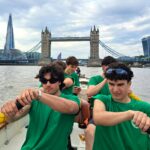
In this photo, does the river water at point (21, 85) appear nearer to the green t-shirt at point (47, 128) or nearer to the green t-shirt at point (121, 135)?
the green t-shirt at point (47, 128)

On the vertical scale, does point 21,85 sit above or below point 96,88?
below

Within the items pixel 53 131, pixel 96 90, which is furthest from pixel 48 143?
pixel 96 90

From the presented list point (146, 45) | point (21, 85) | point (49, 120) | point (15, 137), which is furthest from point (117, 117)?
point (146, 45)

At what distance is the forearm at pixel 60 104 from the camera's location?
2359 millimetres

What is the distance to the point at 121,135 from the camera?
245cm

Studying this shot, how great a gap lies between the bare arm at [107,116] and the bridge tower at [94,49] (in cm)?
12498

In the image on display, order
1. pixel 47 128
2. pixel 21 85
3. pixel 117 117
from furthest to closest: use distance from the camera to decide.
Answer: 1. pixel 21 85
2. pixel 47 128
3. pixel 117 117

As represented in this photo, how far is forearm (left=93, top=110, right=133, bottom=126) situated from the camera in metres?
2.10

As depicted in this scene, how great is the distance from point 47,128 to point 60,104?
1.14 feet

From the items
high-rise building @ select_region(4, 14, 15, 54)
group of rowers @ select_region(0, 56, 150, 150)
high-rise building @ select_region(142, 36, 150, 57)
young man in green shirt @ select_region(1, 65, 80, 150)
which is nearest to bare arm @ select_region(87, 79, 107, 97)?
group of rowers @ select_region(0, 56, 150, 150)

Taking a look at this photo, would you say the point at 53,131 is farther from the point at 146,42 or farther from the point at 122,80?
the point at 146,42

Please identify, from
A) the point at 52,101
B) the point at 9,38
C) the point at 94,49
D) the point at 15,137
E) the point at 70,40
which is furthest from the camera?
the point at 9,38

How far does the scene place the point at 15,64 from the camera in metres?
136

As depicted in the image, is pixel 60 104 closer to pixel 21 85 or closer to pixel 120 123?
pixel 120 123
